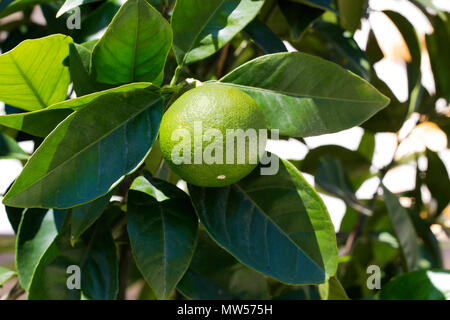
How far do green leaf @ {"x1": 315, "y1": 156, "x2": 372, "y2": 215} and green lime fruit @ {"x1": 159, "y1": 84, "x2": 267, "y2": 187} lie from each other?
0.37 metres

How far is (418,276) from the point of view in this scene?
80 centimetres

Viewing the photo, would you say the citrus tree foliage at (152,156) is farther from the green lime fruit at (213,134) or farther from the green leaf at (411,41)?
the green leaf at (411,41)

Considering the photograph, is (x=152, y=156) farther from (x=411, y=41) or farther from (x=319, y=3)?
(x=411, y=41)

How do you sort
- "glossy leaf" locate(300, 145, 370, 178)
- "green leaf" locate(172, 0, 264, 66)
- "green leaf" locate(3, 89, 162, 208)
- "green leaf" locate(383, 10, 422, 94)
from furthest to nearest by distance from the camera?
"glossy leaf" locate(300, 145, 370, 178) → "green leaf" locate(383, 10, 422, 94) → "green leaf" locate(172, 0, 264, 66) → "green leaf" locate(3, 89, 162, 208)

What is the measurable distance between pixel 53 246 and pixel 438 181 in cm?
90

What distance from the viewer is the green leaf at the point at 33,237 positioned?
2.19 feet

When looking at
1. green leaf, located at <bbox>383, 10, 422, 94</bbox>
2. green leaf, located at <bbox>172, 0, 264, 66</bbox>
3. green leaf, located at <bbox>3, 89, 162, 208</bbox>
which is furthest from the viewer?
green leaf, located at <bbox>383, 10, 422, 94</bbox>

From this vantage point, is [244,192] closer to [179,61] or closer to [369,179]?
[179,61]

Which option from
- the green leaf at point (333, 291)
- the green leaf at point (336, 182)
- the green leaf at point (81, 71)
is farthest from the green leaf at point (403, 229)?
the green leaf at point (81, 71)

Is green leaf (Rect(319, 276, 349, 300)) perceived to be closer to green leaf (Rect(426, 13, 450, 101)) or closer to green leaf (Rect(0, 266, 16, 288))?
green leaf (Rect(0, 266, 16, 288))

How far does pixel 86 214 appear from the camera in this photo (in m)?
0.58

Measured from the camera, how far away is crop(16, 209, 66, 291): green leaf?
67 cm

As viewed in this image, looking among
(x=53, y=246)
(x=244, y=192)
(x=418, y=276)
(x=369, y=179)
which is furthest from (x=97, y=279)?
(x=369, y=179)

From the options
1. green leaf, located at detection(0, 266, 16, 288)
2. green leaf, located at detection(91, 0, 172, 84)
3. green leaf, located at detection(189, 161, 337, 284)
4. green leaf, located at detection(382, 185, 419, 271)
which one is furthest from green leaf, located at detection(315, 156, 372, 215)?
green leaf, located at detection(0, 266, 16, 288)
